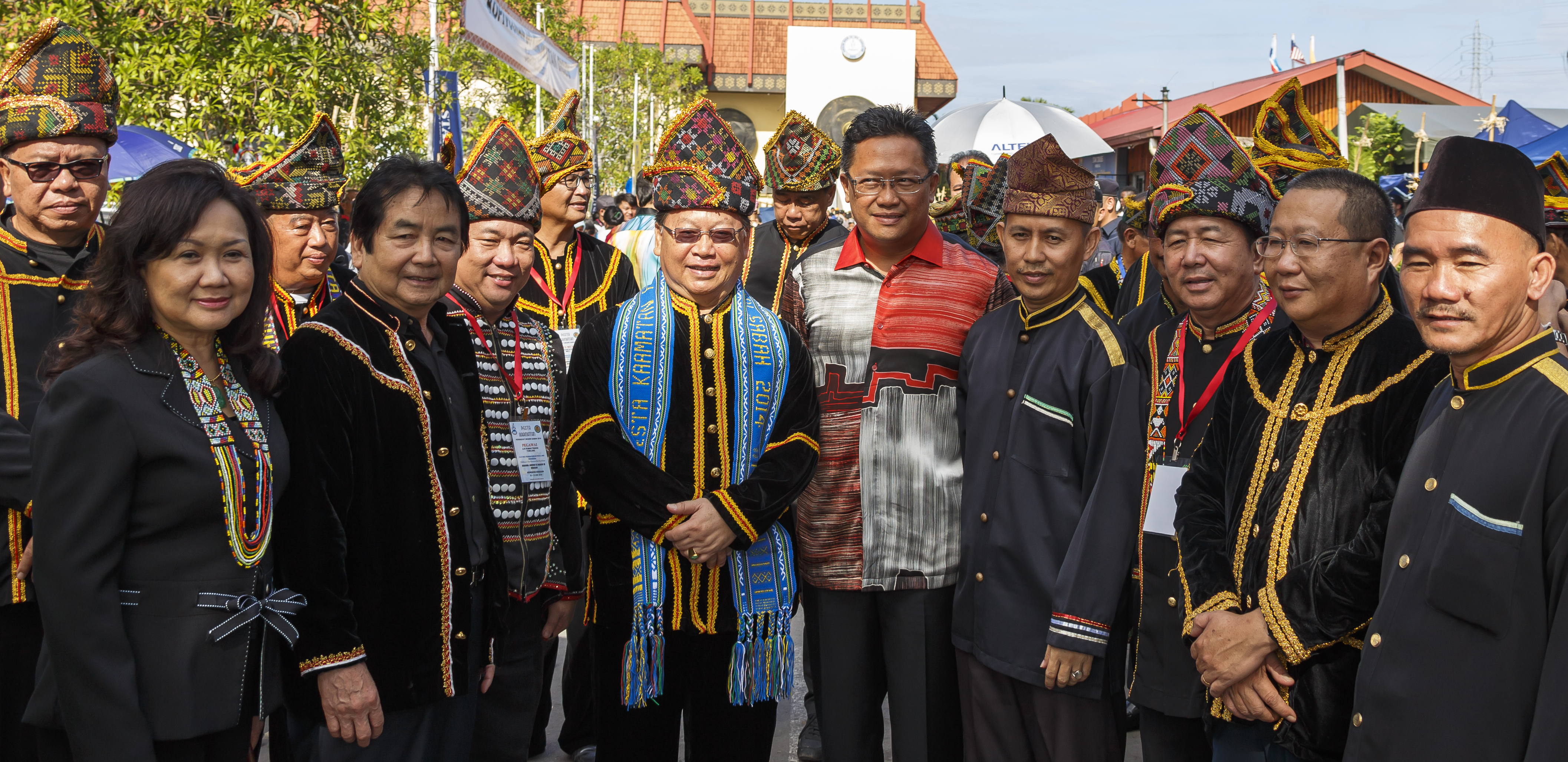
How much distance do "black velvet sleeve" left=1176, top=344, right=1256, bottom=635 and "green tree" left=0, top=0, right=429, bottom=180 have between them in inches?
189

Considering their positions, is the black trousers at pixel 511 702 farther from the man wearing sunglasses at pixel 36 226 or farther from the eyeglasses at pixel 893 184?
the eyeglasses at pixel 893 184

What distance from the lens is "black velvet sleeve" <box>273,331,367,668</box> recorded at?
2398mm

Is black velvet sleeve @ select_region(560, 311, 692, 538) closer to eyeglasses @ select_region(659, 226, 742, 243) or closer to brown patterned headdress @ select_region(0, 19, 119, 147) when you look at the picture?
eyeglasses @ select_region(659, 226, 742, 243)

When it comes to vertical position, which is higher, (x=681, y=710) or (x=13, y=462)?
(x=13, y=462)

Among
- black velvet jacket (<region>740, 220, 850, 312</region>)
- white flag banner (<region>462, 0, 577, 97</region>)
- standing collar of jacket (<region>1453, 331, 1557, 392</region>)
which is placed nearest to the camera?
standing collar of jacket (<region>1453, 331, 1557, 392</region>)

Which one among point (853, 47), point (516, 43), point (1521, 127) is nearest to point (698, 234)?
point (516, 43)

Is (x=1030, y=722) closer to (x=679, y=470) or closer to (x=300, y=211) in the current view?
(x=679, y=470)

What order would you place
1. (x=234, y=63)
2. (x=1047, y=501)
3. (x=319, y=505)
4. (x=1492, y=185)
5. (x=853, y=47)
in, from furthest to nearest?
1. (x=853, y=47)
2. (x=234, y=63)
3. (x=1047, y=501)
4. (x=319, y=505)
5. (x=1492, y=185)

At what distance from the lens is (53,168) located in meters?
3.22

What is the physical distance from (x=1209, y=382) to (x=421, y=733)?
2.21 metres

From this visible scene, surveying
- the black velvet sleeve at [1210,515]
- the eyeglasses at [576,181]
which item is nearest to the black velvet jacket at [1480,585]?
the black velvet sleeve at [1210,515]

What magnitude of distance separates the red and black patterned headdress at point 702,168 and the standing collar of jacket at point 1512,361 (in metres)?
1.91

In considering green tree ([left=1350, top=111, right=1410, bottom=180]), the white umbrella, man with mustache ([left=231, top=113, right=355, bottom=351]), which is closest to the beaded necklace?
man with mustache ([left=231, top=113, right=355, bottom=351])

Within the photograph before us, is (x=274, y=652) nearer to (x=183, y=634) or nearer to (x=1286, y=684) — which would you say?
(x=183, y=634)
